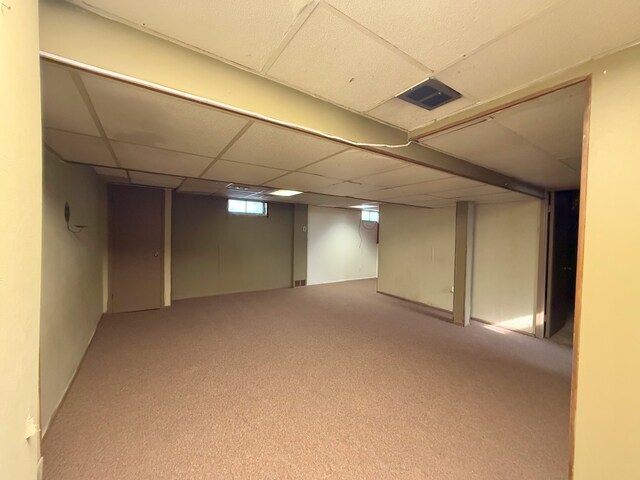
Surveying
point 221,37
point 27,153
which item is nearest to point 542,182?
point 221,37

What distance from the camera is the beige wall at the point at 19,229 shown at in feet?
1.94

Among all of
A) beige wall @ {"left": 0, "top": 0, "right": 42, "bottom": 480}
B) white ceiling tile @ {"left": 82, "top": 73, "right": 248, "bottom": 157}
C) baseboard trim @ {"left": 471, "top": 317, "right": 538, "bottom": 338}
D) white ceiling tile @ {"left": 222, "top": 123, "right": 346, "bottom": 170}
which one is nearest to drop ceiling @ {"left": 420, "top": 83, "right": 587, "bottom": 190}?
white ceiling tile @ {"left": 222, "top": 123, "right": 346, "bottom": 170}

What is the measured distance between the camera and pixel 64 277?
80.7 inches

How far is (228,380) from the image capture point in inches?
89.1

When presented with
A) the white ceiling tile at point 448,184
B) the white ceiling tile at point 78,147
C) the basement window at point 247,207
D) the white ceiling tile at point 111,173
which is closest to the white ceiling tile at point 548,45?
the white ceiling tile at point 448,184

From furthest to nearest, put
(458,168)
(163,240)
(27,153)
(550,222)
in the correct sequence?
(163,240)
(550,222)
(458,168)
(27,153)

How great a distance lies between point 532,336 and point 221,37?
490cm

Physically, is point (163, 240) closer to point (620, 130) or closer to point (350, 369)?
point (350, 369)

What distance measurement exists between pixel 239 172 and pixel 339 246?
473 cm

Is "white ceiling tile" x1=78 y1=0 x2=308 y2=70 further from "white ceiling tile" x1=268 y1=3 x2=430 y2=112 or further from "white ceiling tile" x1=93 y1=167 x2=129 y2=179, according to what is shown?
"white ceiling tile" x1=93 y1=167 x2=129 y2=179

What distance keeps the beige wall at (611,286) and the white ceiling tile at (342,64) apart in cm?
74

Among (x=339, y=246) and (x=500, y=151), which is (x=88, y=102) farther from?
(x=339, y=246)

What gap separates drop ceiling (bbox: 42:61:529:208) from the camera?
3.98ft

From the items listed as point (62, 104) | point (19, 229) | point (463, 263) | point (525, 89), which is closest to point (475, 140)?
point (525, 89)
